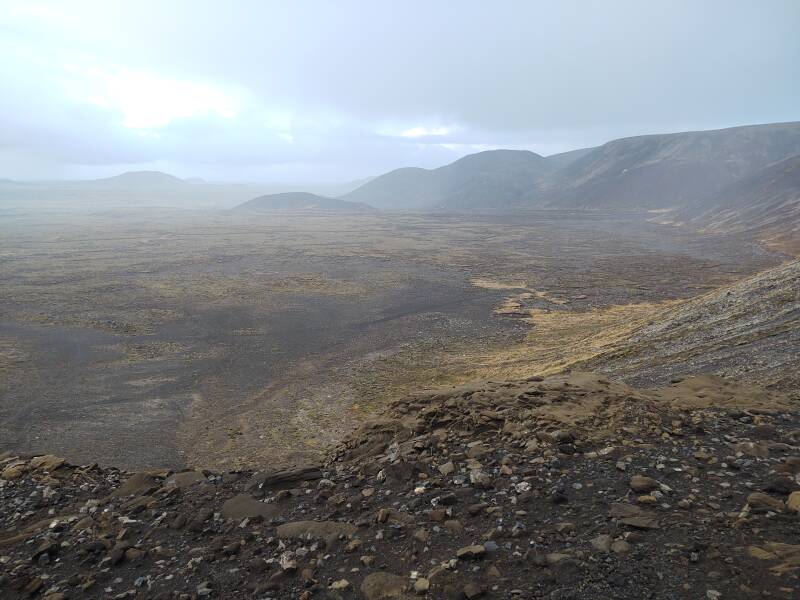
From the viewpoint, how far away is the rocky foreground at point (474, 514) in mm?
5156

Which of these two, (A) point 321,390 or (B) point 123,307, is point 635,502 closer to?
(A) point 321,390

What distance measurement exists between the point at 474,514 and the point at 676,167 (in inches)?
5782

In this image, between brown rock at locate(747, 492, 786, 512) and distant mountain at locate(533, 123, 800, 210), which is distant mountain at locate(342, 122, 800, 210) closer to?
distant mountain at locate(533, 123, 800, 210)

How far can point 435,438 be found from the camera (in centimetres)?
901

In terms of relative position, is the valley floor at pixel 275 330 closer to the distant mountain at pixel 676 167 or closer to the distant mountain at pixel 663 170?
the distant mountain at pixel 676 167

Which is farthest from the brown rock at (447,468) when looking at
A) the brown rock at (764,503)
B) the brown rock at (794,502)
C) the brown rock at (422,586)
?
the brown rock at (794,502)

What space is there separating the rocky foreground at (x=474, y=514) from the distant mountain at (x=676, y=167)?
12355 centimetres

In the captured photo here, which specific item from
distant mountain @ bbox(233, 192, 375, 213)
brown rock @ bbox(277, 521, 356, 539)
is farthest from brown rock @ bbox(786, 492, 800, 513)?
distant mountain @ bbox(233, 192, 375, 213)

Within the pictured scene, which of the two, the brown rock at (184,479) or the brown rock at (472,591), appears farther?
the brown rock at (184,479)

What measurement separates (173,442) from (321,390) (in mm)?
6072

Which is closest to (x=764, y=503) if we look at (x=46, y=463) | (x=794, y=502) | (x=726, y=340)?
(x=794, y=502)

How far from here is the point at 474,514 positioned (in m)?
6.48

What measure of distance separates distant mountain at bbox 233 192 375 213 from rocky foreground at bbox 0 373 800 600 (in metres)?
158

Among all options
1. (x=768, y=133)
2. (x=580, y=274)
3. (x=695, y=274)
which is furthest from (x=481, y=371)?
(x=768, y=133)
